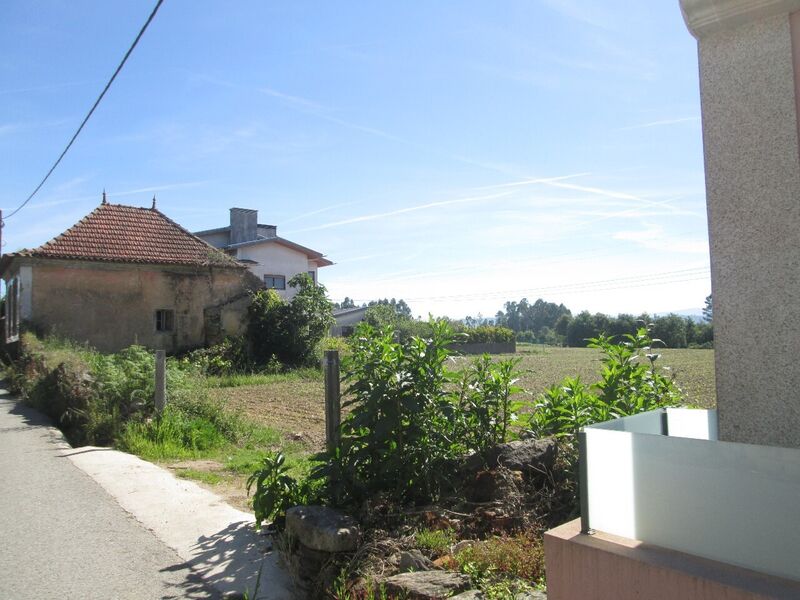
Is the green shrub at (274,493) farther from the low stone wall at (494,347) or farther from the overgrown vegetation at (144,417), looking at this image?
the low stone wall at (494,347)

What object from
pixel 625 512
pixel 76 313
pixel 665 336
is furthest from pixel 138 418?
pixel 665 336

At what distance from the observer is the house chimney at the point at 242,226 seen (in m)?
42.4

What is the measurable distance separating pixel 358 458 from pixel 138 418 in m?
6.08

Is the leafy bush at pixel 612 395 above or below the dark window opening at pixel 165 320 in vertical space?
below

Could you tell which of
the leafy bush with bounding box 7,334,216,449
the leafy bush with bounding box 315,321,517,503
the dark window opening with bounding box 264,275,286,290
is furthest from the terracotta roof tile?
the leafy bush with bounding box 315,321,517,503

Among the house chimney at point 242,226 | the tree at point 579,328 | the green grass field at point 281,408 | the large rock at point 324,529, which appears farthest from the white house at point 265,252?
the large rock at point 324,529

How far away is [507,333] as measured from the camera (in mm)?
51875

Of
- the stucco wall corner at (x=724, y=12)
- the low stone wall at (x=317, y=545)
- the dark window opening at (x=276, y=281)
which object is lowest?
the low stone wall at (x=317, y=545)

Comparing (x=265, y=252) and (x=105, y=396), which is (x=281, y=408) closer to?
(x=105, y=396)

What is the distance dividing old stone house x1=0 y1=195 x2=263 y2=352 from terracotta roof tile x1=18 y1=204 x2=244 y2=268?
33mm

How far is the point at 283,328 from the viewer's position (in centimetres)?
2352

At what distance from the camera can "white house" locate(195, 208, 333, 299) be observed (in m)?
38.4

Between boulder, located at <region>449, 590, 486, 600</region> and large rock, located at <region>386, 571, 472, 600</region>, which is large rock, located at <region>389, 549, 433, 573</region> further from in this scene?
boulder, located at <region>449, 590, 486, 600</region>

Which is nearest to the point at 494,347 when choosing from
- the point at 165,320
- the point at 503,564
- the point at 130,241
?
the point at 165,320
